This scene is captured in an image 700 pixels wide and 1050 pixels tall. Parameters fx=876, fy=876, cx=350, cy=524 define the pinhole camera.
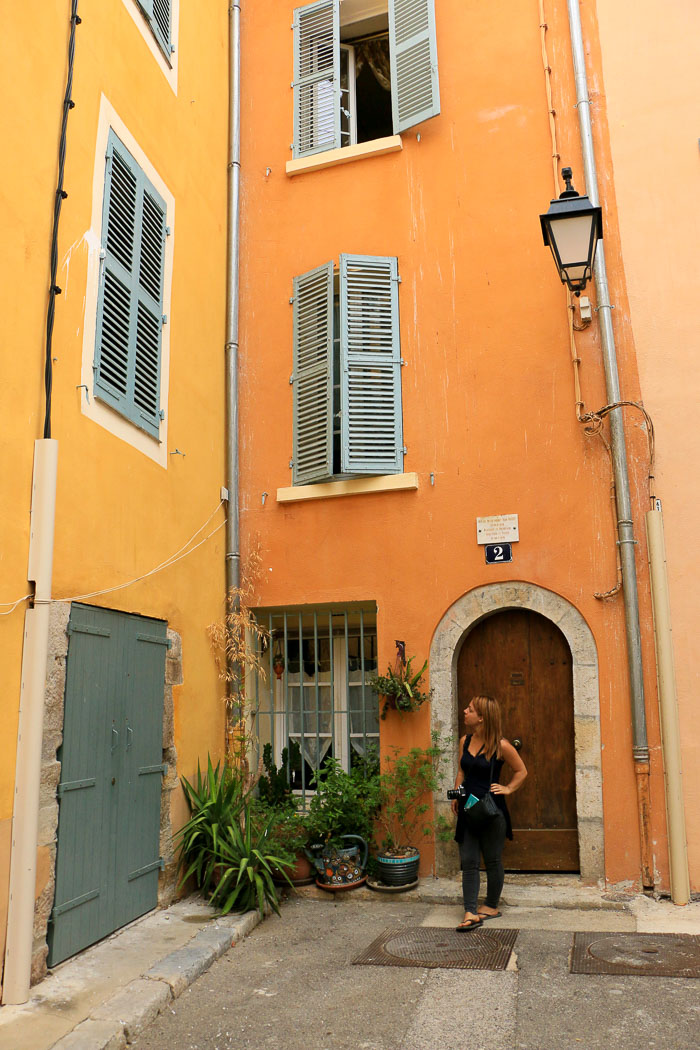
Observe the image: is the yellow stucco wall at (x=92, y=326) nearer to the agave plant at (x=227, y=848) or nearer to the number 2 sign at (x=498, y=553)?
the agave plant at (x=227, y=848)

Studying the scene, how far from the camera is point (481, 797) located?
516cm

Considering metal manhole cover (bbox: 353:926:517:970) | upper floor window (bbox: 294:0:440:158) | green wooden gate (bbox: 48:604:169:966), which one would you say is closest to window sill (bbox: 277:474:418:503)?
green wooden gate (bbox: 48:604:169:966)

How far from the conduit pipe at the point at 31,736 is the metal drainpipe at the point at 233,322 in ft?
8.19

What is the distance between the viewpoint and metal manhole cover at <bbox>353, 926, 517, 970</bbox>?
452cm

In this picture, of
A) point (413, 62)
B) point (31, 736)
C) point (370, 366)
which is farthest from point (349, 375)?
point (31, 736)

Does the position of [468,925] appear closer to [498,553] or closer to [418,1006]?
[418,1006]

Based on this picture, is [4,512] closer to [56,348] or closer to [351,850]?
[56,348]

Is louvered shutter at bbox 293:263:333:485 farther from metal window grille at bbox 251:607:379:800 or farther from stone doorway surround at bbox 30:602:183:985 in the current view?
stone doorway surround at bbox 30:602:183:985

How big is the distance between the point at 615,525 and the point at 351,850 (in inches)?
114

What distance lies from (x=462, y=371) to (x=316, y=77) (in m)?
3.19

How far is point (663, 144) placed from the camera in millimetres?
6508

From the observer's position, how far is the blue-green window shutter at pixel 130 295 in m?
5.37

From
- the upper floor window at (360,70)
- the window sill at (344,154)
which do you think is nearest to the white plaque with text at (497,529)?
the window sill at (344,154)

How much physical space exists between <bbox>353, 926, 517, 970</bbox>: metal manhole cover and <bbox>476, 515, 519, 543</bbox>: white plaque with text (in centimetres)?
261
